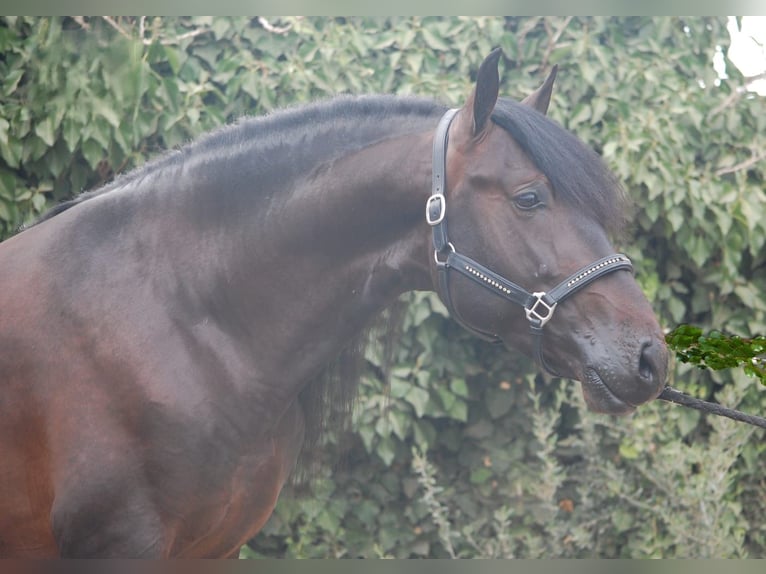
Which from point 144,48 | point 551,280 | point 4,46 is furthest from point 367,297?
point 4,46

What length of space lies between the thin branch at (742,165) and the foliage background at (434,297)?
0.05ft

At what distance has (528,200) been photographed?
1.58 metres

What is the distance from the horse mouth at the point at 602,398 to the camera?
1.52 meters

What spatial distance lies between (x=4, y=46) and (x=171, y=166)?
4.60 ft

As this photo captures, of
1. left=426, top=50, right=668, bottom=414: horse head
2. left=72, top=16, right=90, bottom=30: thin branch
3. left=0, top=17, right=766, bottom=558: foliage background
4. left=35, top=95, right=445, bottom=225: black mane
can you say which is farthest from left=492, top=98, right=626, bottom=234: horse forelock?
left=72, top=16, right=90, bottom=30: thin branch

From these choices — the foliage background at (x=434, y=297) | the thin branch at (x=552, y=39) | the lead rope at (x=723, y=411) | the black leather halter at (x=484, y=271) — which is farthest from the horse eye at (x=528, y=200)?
the thin branch at (x=552, y=39)

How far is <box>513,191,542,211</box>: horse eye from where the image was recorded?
5.18 ft

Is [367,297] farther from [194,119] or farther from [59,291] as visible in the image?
[194,119]

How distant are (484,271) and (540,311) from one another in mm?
134

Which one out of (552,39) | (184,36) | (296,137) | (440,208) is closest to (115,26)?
(184,36)

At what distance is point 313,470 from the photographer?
195 cm

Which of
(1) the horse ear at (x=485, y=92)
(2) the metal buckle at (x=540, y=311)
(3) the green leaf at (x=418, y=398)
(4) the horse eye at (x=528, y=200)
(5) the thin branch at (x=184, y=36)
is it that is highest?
(1) the horse ear at (x=485, y=92)

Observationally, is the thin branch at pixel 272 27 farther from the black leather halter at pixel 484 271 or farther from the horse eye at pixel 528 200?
the horse eye at pixel 528 200

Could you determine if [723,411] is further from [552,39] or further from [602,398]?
[552,39]
